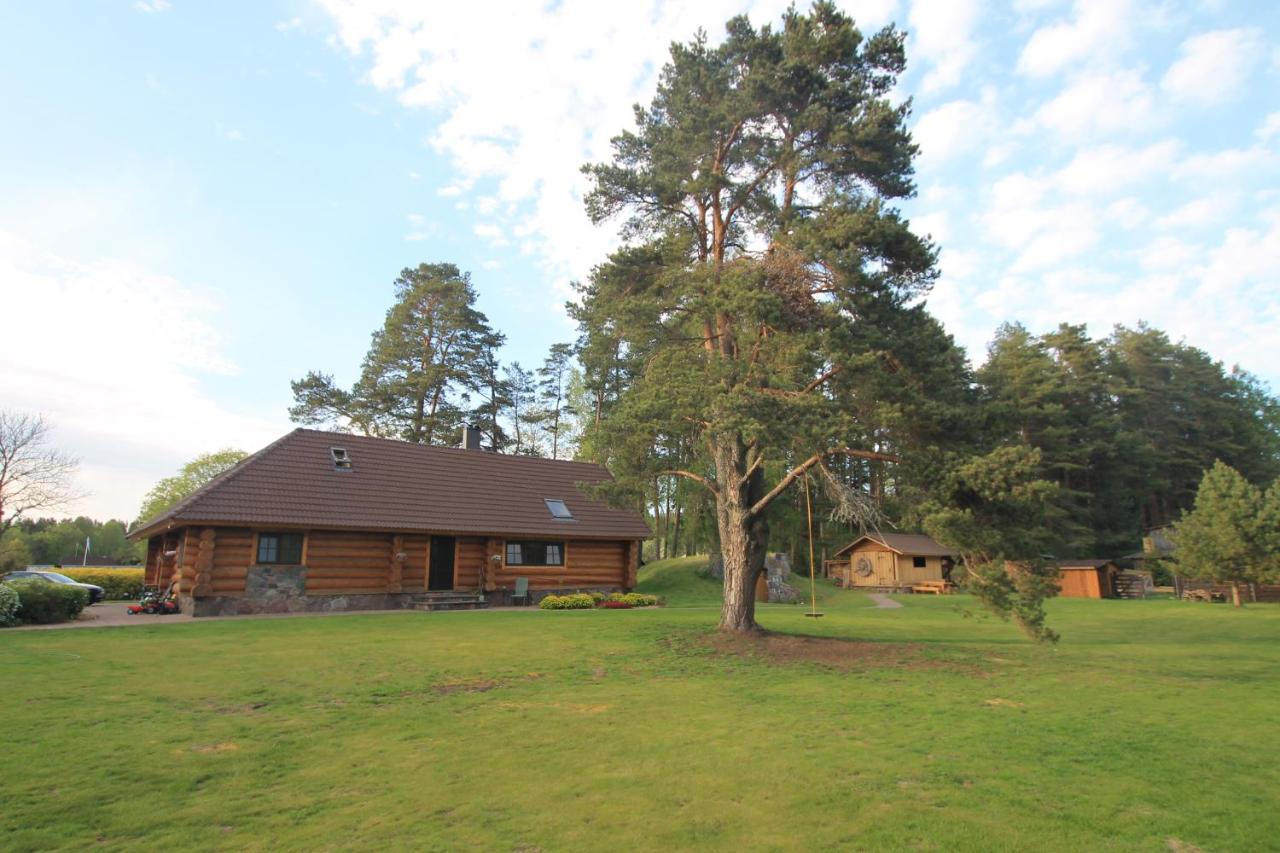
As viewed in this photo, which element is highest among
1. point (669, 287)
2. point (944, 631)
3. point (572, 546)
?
point (669, 287)

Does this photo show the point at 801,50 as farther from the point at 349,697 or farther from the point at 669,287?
the point at 349,697

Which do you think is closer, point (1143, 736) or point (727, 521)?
point (1143, 736)

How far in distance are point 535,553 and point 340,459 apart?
733 cm

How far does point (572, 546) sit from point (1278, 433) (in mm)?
61808

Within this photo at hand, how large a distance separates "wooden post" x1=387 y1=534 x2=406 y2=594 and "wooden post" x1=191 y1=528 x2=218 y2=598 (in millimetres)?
4771

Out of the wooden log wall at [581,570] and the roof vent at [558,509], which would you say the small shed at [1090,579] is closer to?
the wooden log wall at [581,570]

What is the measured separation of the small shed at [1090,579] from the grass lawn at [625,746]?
77.6 feet

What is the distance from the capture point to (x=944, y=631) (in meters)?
17.5

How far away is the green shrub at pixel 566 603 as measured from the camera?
2189cm

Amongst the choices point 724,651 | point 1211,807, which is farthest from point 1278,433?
point 1211,807

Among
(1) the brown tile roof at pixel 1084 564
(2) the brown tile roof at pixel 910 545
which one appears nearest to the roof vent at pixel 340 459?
(2) the brown tile roof at pixel 910 545

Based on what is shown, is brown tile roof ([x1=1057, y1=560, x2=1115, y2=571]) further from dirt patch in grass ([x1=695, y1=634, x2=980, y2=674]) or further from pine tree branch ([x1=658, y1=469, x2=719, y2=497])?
pine tree branch ([x1=658, y1=469, x2=719, y2=497])

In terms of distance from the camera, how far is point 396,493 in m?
22.5

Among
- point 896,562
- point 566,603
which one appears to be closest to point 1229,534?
point 896,562
